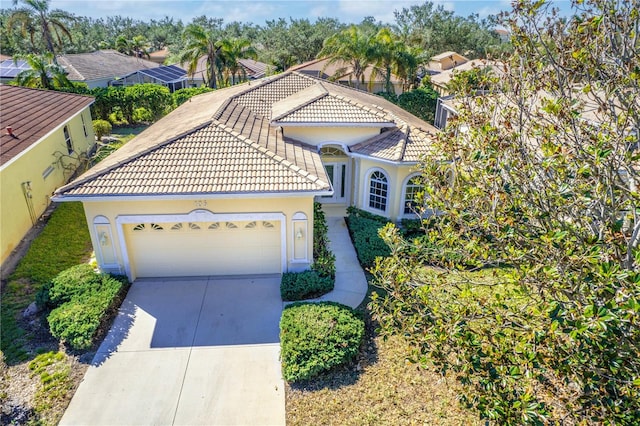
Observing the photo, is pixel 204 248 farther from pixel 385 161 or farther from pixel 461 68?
pixel 461 68

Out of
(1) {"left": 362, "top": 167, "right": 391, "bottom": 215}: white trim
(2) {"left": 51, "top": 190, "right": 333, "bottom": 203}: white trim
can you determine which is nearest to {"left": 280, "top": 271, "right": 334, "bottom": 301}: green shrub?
(2) {"left": 51, "top": 190, "right": 333, "bottom": 203}: white trim

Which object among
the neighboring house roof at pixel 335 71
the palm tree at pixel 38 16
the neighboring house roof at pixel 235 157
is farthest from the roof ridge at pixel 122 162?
the palm tree at pixel 38 16

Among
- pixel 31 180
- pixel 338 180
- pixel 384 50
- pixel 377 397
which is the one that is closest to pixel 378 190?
pixel 338 180

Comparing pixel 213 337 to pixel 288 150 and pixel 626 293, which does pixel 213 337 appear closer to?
pixel 288 150

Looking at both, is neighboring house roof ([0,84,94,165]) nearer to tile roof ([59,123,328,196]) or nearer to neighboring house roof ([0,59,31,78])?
tile roof ([59,123,328,196])

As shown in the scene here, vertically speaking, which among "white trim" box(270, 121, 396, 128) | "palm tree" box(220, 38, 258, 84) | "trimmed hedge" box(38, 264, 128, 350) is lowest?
"trimmed hedge" box(38, 264, 128, 350)
